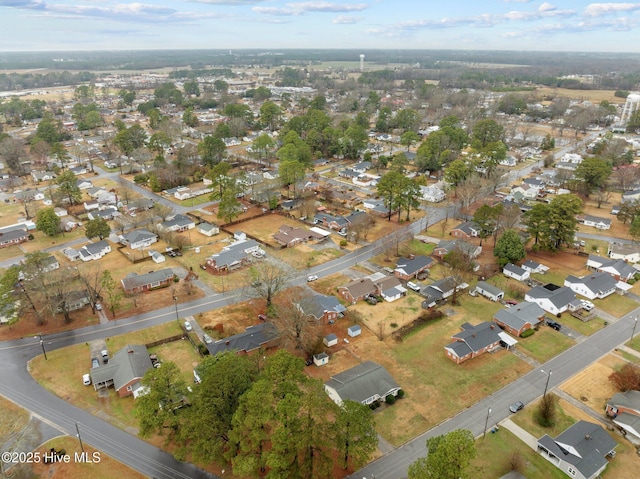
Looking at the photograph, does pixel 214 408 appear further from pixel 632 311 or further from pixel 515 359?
pixel 632 311

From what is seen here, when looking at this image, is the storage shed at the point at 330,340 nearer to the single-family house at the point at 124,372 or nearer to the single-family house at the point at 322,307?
the single-family house at the point at 322,307

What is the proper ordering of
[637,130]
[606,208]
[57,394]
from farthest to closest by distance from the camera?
[637,130] → [606,208] → [57,394]

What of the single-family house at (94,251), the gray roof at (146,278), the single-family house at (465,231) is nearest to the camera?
the gray roof at (146,278)

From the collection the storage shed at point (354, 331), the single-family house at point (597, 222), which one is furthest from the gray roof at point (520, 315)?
the single-family house at point (597, 222)

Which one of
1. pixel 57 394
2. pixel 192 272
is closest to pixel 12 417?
pixel 57 394

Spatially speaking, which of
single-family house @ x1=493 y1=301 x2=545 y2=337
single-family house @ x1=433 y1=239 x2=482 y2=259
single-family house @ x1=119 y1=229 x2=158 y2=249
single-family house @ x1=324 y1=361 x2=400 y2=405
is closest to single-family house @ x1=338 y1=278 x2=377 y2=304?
single-family house @ x1=324 y1=361 x2=400 y2=405

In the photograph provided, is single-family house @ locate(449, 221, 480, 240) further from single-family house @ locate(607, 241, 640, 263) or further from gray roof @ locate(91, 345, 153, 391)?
gray roof @ locate(91, 345, 153, 391)
